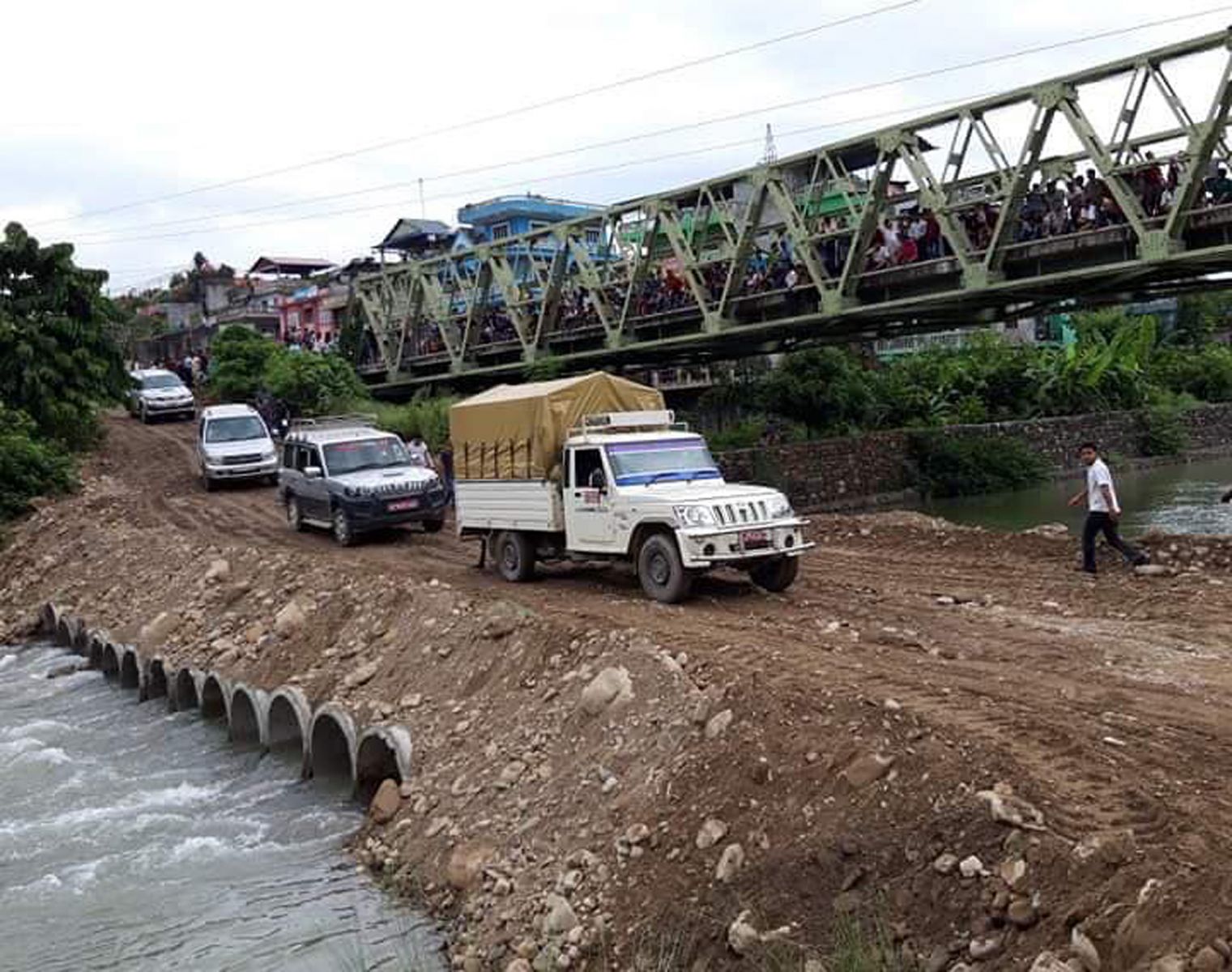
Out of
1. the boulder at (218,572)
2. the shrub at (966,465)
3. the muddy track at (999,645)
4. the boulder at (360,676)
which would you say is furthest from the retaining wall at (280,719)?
the shrub at (966,465)

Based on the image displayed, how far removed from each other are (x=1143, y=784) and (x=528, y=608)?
707 centimetres

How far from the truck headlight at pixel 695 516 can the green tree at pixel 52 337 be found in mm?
22856

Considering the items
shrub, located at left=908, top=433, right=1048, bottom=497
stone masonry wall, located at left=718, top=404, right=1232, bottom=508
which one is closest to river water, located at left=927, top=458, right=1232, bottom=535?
shrub, located at left=908, top=433, right=1048, bottom=497

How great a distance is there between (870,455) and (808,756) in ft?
96.1

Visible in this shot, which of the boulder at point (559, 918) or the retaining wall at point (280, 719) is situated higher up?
the boulder at point (559, 918)

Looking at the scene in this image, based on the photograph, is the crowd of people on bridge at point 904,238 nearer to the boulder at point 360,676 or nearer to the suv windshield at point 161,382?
the suv windshield at point 161,382

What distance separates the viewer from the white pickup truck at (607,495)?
12.2 m

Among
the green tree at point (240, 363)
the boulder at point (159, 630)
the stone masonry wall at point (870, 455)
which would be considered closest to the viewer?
the boulder at point (159, 630)

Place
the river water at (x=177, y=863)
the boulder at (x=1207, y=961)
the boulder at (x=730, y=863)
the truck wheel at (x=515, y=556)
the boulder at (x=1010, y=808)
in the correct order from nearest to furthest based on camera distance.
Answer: the boulder at (x=1207, y=961) → the boulder at (x=1010, y=808) → the boulder at (x=730, y=863) → the river water at (x=177, y=863) → the truck wheel at (x=515, y=556)

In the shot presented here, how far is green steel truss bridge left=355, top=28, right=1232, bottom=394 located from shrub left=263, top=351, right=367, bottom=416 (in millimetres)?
3618

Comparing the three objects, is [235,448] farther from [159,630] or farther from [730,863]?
[730,863]

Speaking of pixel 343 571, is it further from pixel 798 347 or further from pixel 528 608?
pixel 798 347

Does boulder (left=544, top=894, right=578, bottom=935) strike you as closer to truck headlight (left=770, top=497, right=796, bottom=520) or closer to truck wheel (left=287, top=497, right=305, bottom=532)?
truck headlight (left=770, top=497, right=796, bottom=520)

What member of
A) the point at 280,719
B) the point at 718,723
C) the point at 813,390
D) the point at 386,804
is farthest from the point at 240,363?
the point at 718,723
